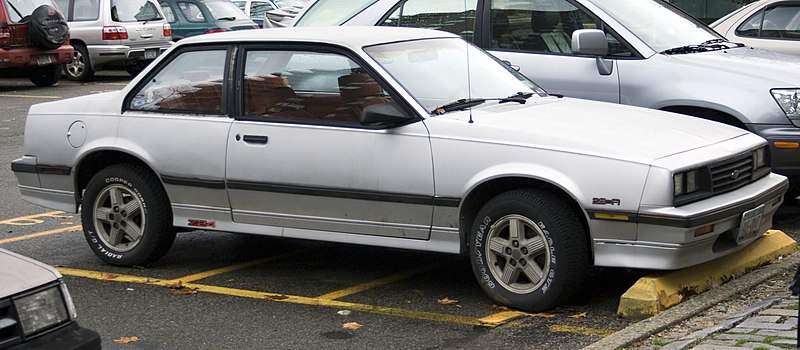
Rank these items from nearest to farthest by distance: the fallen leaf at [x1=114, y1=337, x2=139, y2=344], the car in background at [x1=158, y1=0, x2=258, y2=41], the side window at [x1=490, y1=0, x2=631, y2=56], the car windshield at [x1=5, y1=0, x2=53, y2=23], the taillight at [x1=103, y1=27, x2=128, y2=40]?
the fallen leaf at [x1=114, y1=337, x2=139, y2=344] < the side window at [x1=490, y1=0, x2=631, y2=56] < the car windshield at [x1=5, y1=0, x2=53, y2=23] < the taillight at [x1=103, y1=27, x2=128, y2=40] < the car in background at [x1=158, y1=0, x2=258, y2=41]

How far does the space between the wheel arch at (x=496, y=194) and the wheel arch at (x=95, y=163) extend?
6.94 feet

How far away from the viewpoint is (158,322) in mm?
6988

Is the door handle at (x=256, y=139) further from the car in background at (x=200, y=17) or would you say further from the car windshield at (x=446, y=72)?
the car in background at (x=200, y=17)

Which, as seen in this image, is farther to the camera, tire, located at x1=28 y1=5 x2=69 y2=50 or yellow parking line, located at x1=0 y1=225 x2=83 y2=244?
tire, located at x1=28 y1=5 x2=69 y2=50

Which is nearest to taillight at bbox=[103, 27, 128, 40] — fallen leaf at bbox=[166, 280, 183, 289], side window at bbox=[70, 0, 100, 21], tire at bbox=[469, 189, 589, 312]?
side window at bbox=[70, 0, 100, 21]

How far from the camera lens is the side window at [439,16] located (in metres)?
10.1

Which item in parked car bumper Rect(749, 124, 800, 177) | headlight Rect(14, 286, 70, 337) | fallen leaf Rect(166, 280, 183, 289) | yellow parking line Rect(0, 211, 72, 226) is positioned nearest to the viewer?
headlight Rect(14, 286, 70, 337)

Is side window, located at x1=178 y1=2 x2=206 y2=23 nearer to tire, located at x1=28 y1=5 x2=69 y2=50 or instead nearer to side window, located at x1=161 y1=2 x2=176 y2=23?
side window, located at x1=161 y1=2 x2=176 y2=23

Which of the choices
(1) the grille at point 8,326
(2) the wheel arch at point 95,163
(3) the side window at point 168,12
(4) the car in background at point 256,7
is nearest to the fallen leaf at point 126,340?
(2) the wheel arch at point 95,163

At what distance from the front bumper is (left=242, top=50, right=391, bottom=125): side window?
292cm

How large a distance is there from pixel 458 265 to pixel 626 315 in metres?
1.73

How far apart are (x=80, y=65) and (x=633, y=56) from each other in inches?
644

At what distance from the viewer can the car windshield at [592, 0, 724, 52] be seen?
31.2ft

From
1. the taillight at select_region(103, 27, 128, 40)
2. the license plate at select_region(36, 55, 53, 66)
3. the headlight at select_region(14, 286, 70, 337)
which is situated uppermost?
the headlight at select_region(14, 286, 70, 337)
